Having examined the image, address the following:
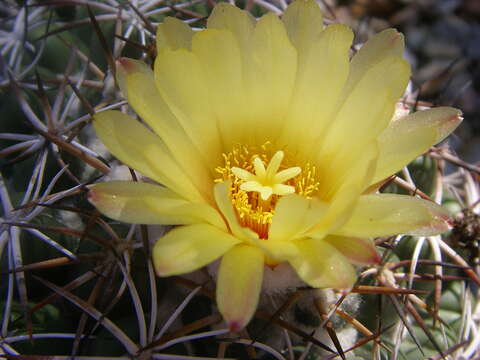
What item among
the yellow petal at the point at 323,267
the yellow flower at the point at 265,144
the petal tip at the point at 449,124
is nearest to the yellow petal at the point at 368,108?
the yellow flower at the point at 265,144

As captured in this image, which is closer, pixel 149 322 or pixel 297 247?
pixel 297 247

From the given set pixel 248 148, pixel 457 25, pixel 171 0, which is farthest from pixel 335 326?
pixel 457 25

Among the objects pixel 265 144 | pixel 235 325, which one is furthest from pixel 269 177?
pixel 235 325

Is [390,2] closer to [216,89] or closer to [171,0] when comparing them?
[171,0]

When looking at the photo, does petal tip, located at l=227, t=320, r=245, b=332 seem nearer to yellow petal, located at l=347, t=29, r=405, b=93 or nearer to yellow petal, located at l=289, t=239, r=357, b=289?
yellow petal, located at l=289, t=239, r=357, b=289

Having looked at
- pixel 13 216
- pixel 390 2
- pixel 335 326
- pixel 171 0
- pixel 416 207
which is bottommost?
pixel 335 326

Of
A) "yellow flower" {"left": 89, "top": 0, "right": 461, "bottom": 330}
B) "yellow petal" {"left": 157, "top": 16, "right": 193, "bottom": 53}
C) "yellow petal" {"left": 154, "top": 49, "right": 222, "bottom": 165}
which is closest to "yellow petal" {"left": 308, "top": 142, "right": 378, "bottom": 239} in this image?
"yellow flower" {"left": 89, "top": 0, "right": 461, "bottom": 330}

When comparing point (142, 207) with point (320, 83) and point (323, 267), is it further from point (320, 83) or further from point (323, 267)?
point (320, 83)
